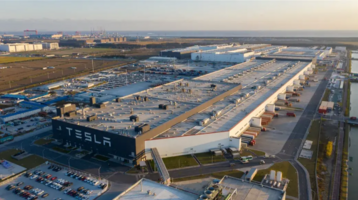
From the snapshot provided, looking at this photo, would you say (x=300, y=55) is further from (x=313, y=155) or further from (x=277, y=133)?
(x=313, y=155)

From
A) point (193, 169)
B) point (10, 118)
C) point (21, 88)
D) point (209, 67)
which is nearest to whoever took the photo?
point (193, 169)

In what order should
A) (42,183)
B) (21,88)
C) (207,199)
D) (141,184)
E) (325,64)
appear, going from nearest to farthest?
(207,199), (141,184), (42,183), (21,88), (325,64)

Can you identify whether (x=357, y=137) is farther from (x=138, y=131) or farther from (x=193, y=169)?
(x=138, y=131)

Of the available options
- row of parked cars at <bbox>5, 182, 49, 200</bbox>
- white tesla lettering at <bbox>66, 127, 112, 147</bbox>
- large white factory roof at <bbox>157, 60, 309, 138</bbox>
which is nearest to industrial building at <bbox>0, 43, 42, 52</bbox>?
large white factory roof at <bbox>157, 60, 309, 138</bbox>

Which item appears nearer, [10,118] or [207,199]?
[207,199]

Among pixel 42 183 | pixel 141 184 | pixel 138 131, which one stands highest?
pixel 138 131

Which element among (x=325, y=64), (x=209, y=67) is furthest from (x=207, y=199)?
(x=325, y=64)

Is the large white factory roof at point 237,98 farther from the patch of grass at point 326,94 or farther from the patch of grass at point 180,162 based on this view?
the patch of grass at point 326,94
